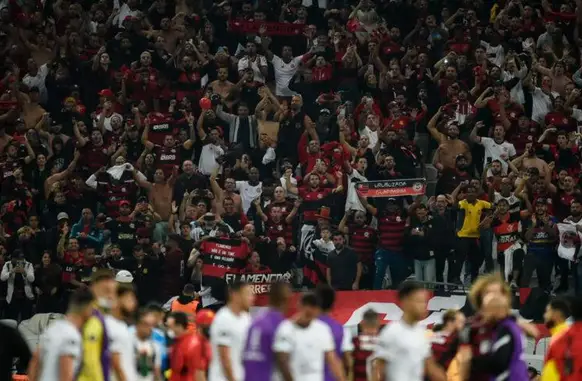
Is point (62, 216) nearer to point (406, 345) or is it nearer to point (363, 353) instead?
point (363, 353)

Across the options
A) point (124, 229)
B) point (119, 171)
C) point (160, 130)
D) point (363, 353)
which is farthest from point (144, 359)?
point (160, 130)

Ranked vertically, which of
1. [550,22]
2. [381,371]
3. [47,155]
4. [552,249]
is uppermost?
[550,22]

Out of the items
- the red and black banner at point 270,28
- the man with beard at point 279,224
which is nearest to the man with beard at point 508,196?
the man with beard at point 279,224

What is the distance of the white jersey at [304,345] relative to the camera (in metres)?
13.0

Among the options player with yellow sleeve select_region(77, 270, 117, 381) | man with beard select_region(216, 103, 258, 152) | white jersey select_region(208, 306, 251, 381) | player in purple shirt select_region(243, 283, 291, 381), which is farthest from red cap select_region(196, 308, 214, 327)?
man with beard select_region(216, 103, 258, 152)

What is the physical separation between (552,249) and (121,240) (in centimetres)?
672

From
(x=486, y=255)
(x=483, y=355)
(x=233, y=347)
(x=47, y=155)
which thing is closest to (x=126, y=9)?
(x=47, y=155)

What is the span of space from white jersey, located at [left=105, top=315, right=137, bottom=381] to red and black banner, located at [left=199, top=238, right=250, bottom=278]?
958 cm

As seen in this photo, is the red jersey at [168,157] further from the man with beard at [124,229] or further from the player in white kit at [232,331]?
the player in white kit at [232,331]

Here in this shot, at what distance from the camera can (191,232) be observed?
80.0ft

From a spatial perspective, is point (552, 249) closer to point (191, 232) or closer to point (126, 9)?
point (191, 232)

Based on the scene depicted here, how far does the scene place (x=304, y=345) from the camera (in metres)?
13.0

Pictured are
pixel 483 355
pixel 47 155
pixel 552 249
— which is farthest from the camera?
pixel 47 155

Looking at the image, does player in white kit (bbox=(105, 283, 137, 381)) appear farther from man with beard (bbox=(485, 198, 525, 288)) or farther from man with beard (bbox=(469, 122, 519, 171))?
man with beard (bbox=(469, 122, 519, 171))
